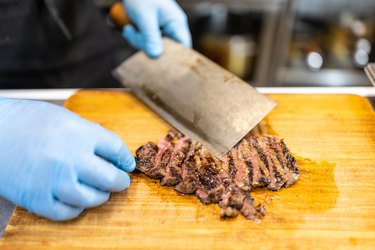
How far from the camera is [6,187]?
1.86 m

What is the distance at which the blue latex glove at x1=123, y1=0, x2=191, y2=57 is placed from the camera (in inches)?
111

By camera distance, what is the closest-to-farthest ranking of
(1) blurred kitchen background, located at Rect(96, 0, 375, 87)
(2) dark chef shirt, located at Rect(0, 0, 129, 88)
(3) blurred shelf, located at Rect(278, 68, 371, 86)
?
(2) dark chef shirt, located at Rect(0, 0, 129, 88) < (1) blurred kitchen background, located at Rect(96, 0, 375, 87) < (3) blurred shelf, located at Rect(278, 68, 371, 86)

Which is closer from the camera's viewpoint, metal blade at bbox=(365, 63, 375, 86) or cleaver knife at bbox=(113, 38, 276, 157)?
cleaver knife at bbox=(113, 38, 276, 157)

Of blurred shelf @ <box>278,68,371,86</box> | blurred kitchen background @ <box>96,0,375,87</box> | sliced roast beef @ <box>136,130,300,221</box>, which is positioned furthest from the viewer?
blurred shelf @ <box>278,68,371,86</box>

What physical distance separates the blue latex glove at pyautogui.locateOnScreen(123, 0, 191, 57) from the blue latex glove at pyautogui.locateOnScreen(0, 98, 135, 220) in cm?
111

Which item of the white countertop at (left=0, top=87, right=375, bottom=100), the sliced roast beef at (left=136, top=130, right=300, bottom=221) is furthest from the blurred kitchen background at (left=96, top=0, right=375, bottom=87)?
the sliced roast beef at (left=136, top=130, right=300, bottom=221)

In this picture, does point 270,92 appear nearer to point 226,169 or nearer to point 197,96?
point 197,96

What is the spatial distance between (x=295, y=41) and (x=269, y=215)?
330 centimetres

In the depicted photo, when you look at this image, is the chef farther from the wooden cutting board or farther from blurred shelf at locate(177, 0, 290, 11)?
blurred shelf at locate(177, 0, 290, 11)

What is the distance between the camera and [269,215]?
6.45 feet

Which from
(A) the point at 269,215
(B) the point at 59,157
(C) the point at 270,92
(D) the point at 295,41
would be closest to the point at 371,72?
(C) the point at 270,92

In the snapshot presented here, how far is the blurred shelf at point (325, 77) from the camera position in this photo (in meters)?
4.61

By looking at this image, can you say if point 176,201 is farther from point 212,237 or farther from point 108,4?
point 108,4

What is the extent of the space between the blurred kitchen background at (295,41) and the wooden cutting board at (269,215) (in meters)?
2.21
